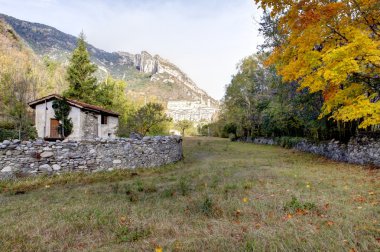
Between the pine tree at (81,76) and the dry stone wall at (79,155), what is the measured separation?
29.2 metres

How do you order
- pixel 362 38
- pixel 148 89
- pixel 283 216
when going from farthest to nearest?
1. pixel 148 89
2. pixel 362 38
3. pixel 283 216

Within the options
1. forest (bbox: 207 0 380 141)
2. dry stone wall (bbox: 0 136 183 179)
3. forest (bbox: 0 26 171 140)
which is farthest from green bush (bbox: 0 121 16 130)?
forest (bbox: 207 0 380 141)

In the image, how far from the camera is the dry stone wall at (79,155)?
33.1 ft

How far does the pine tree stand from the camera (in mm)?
38375

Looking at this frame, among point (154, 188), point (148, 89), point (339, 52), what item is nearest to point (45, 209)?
point (154, 188)

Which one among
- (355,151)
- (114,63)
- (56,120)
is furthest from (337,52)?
(114,63)

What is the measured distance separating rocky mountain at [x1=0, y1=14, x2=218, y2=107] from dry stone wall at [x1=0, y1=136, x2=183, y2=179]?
220ft

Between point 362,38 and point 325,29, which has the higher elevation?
point 325,29

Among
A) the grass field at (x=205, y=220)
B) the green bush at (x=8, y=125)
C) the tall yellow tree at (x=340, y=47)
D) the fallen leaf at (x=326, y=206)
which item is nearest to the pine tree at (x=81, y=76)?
the green bush at (x=8, y=125)

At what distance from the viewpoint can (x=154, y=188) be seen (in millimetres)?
7789

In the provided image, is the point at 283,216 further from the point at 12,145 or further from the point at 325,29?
the point at 12,145

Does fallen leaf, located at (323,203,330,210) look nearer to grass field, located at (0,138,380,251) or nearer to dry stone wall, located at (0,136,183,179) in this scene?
grass field, located at (0,138,380,251)

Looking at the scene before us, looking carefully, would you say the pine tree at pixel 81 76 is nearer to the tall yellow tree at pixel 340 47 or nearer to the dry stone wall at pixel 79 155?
the dry stone wall at pixel 79 155

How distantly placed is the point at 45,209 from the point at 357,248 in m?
6.18
